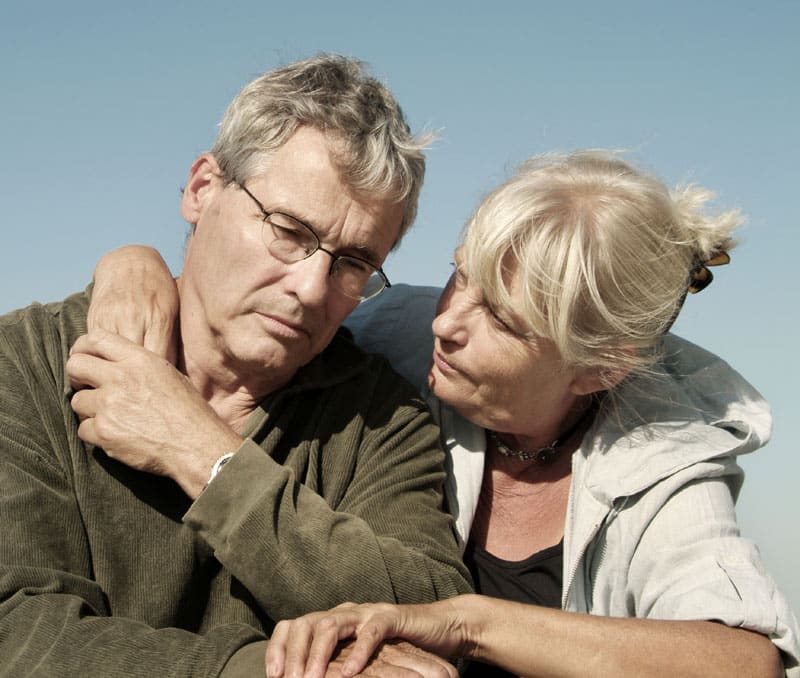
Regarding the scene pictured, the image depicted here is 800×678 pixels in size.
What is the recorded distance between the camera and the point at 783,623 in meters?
3.15

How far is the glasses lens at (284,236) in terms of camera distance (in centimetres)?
Answer: 324

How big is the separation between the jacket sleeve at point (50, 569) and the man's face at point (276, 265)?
19.1 inches

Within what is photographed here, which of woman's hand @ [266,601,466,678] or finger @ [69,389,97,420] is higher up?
finger @ [69,389,97,420]

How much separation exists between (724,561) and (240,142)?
1882 millimetres

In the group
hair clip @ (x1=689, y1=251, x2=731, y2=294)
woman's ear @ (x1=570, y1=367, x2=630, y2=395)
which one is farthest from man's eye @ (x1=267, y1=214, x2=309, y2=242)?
hair clip @ (x1=689, y1=251, x2=731, y2=294)

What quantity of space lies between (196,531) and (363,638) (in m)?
0.56

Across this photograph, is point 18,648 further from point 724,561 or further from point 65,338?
point 724,561

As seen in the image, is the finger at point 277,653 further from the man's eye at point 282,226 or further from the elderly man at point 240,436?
the man's eye at point 282,226

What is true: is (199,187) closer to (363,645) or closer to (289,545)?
(289,545)

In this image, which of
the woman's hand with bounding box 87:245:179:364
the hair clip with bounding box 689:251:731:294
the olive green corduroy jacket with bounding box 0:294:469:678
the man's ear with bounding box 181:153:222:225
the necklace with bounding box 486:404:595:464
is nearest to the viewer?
the olive green corduroy jacket with bounding box 0:294:469:678

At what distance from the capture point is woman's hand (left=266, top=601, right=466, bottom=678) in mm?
2539

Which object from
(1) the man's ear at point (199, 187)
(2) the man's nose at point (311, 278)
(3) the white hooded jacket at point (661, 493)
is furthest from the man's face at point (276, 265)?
(3) the white hooded jacket at point (661, 493)

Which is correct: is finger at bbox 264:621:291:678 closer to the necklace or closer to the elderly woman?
the elderly woman

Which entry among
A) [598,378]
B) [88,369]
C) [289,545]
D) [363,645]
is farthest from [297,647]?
[598,378]
